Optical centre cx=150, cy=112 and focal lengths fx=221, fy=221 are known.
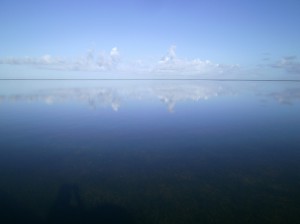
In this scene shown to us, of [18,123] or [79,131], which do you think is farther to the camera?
[18,123]

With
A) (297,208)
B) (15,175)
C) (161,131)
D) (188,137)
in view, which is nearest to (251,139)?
(188,137)

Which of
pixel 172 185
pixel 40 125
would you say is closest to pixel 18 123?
pixel 40 125

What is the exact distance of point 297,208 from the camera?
981cm

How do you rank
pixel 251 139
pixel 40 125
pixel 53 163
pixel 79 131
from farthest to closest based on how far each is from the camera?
pixel 40 125 → pixel 79 131 → pixel 251 139 → pixel 53 163

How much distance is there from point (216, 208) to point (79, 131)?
16714 mm

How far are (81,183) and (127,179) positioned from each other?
252cm

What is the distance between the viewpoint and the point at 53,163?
14672 mm

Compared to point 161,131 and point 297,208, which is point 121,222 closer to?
point 297,208

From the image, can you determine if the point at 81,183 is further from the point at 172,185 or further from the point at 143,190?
the point at 172,185

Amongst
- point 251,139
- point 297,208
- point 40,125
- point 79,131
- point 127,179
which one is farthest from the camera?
point 40,125

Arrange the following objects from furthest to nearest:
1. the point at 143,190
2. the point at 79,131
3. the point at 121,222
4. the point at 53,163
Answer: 1. the point at 79,131
2. the point at 53,163
3. the point at 143,190
4. the point at 121,222

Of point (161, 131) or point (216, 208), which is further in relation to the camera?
point (161, 131)

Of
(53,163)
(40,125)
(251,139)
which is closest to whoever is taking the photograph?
A: (53,163)

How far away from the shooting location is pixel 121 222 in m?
9.16
